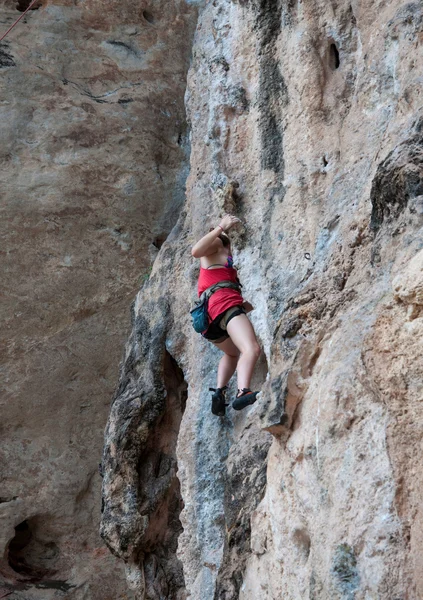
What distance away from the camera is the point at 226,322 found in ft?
15.2

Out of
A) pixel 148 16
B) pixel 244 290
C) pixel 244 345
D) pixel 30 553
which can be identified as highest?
pixel 148 16

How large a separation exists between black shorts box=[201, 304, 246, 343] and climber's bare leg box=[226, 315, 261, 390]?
0.02m

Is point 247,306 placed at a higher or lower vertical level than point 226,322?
higher

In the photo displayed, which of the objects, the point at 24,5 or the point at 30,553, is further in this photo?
the point at 24,5

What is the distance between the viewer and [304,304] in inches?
138

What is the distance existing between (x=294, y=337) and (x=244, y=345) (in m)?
1.10

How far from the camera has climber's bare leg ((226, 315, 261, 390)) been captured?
4.44 m

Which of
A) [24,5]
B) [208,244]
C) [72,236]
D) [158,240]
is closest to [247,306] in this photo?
[208,244]

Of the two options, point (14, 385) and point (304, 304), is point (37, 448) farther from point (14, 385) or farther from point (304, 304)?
point (304, 304)

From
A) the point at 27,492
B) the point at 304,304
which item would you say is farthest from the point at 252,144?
the point at 27,492

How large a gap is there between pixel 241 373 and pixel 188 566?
1283mm

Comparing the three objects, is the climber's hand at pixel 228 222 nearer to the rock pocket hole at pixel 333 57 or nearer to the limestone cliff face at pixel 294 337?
the limestone cliff face at pixel 294 337

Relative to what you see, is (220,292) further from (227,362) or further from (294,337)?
(294,337)

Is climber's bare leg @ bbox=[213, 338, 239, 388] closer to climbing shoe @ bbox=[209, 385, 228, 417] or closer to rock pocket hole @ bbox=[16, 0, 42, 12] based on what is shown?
climbing shoe @ bbox=[209, 385, 228, 417]
